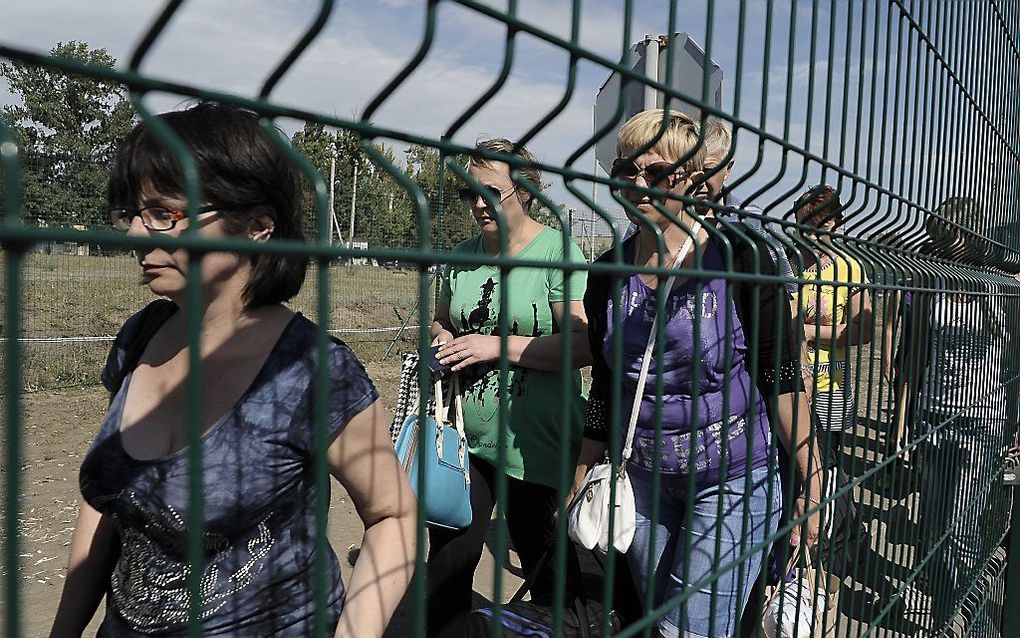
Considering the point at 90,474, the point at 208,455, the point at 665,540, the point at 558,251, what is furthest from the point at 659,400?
the point at 558,251

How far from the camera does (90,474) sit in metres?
1.34

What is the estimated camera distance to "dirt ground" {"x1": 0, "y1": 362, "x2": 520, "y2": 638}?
12.3ft

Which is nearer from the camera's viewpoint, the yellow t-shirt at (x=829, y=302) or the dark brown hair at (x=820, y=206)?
the yellow t-shirt at (x=829, y=302)

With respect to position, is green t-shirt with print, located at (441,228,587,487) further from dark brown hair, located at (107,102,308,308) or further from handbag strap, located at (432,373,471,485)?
dark brown hair, located at (107,102,308,308)

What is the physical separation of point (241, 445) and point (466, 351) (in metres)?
1.36

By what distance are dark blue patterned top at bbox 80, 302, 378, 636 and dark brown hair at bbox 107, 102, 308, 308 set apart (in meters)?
0.09

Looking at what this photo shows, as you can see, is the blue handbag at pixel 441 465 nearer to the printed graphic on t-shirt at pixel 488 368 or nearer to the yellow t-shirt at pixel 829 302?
the printed graphic on t-shirt at pixel 488 368

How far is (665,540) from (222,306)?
1.42 metres

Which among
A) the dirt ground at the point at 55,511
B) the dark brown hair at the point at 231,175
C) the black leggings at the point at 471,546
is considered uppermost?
the dark brown hair at the point at 231,175

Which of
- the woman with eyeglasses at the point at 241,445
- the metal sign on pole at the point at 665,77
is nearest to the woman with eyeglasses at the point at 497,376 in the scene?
the metal sign on pole at the point at 665,77

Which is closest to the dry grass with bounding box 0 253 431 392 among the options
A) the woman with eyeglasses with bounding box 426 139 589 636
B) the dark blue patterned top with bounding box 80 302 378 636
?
the woman with eyeglasses with bounding box 426 139 589 636

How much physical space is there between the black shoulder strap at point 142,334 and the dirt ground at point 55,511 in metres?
0.49

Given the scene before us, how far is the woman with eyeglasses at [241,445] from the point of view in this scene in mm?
1148

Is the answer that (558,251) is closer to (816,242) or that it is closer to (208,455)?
(816,242)
